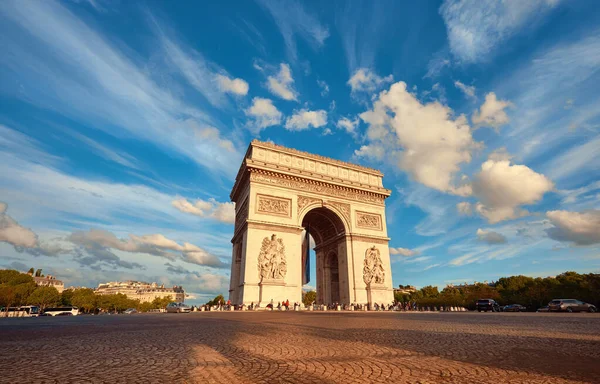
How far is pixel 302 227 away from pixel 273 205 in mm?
3646

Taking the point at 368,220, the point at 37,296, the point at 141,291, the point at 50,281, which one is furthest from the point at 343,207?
the point at 141,291

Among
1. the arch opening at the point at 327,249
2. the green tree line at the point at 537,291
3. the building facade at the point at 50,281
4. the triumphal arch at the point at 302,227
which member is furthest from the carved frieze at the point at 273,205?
the building facade at the point at 50,281

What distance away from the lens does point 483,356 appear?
389cm

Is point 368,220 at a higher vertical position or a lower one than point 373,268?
higher

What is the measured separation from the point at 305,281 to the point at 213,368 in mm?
27775

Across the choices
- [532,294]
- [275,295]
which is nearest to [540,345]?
[275,295]

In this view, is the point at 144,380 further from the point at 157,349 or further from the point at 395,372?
the point at 395,372

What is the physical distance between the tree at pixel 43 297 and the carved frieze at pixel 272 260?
149ft

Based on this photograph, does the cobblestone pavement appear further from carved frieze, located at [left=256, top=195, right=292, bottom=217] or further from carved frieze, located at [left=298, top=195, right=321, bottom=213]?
carved frieze, located at [left=298, top=195, right=321, bottom=213]

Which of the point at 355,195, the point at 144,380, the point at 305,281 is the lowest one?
the point at 144,380

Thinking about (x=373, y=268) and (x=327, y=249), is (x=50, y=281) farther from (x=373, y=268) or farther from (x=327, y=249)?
(x=373, y=268)

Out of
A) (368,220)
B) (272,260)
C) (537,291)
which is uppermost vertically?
(368,220)

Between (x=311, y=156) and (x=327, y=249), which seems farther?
(x=327, y=249)

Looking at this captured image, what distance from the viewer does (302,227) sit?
27.3 metres
